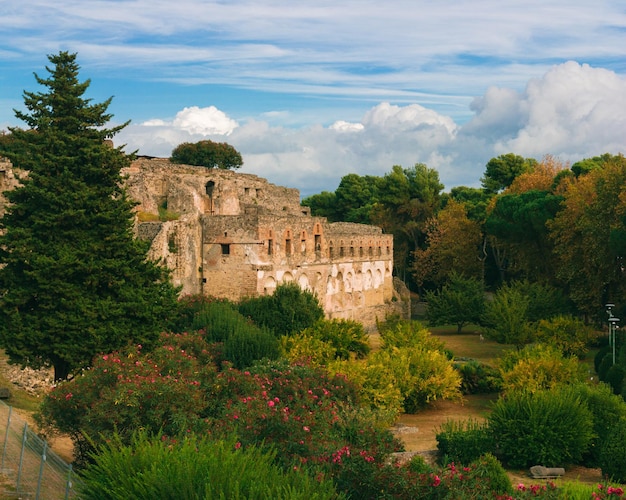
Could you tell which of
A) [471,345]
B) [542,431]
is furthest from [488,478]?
[471,345]

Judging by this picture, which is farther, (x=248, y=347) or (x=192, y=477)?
(x=248, y=347)

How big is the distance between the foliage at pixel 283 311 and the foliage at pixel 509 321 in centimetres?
874

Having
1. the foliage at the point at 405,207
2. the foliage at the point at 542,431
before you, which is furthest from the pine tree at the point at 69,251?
the foliage at the point at 405,207

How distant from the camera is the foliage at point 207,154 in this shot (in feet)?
226

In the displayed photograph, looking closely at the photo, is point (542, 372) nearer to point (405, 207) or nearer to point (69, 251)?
point (69, 251)

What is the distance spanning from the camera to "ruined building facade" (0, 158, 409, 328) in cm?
4056

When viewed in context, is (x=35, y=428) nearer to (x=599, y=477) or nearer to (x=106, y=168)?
(x=106, y=168)

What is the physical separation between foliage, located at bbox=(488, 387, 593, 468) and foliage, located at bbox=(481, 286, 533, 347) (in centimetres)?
1592

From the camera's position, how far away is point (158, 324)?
27.2 meters

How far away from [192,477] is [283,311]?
2519 cm

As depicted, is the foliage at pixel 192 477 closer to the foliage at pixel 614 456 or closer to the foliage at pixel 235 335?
the foliage at pixel 614 456

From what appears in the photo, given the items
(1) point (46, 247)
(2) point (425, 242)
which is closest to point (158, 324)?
(1) point (46, 247)

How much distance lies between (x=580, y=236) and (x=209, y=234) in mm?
21066

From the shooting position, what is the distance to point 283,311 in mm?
36844
